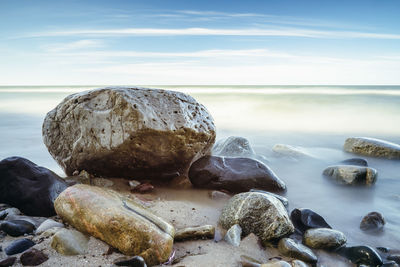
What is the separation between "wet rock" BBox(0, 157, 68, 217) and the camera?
2619mm

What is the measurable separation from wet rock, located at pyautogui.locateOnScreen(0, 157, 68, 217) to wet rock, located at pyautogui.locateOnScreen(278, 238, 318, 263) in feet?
5.81

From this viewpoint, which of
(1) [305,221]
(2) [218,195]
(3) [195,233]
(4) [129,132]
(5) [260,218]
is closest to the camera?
(3) [195,233]

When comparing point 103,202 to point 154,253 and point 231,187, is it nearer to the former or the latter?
point 154,253

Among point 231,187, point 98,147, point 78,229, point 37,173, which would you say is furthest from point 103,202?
point 231,187

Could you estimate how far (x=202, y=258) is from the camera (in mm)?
2078

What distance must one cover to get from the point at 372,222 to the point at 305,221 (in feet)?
2.24

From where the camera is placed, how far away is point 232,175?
3.47 m

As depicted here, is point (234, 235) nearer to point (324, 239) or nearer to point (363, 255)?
point (324, 239)

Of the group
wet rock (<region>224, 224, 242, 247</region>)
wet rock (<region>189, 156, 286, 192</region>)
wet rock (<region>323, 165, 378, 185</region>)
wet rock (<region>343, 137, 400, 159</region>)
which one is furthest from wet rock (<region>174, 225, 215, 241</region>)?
wet rock (<region>343, 137, 400, 159</region>)

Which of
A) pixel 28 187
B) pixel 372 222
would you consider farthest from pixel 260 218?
pixel 28 187

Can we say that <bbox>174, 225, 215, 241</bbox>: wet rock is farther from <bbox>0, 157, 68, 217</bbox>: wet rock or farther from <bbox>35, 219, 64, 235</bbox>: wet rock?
<bbox>0, 157, 68, 217</bbox>: wet rock

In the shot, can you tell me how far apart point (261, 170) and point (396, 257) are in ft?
4.99

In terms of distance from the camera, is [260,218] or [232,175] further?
[232,175]

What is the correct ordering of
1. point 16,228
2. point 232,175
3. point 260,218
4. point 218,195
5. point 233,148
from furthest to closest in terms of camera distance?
point 233,148 → point 232,175 → point 218,195 → point 260,218 → point 16,228
